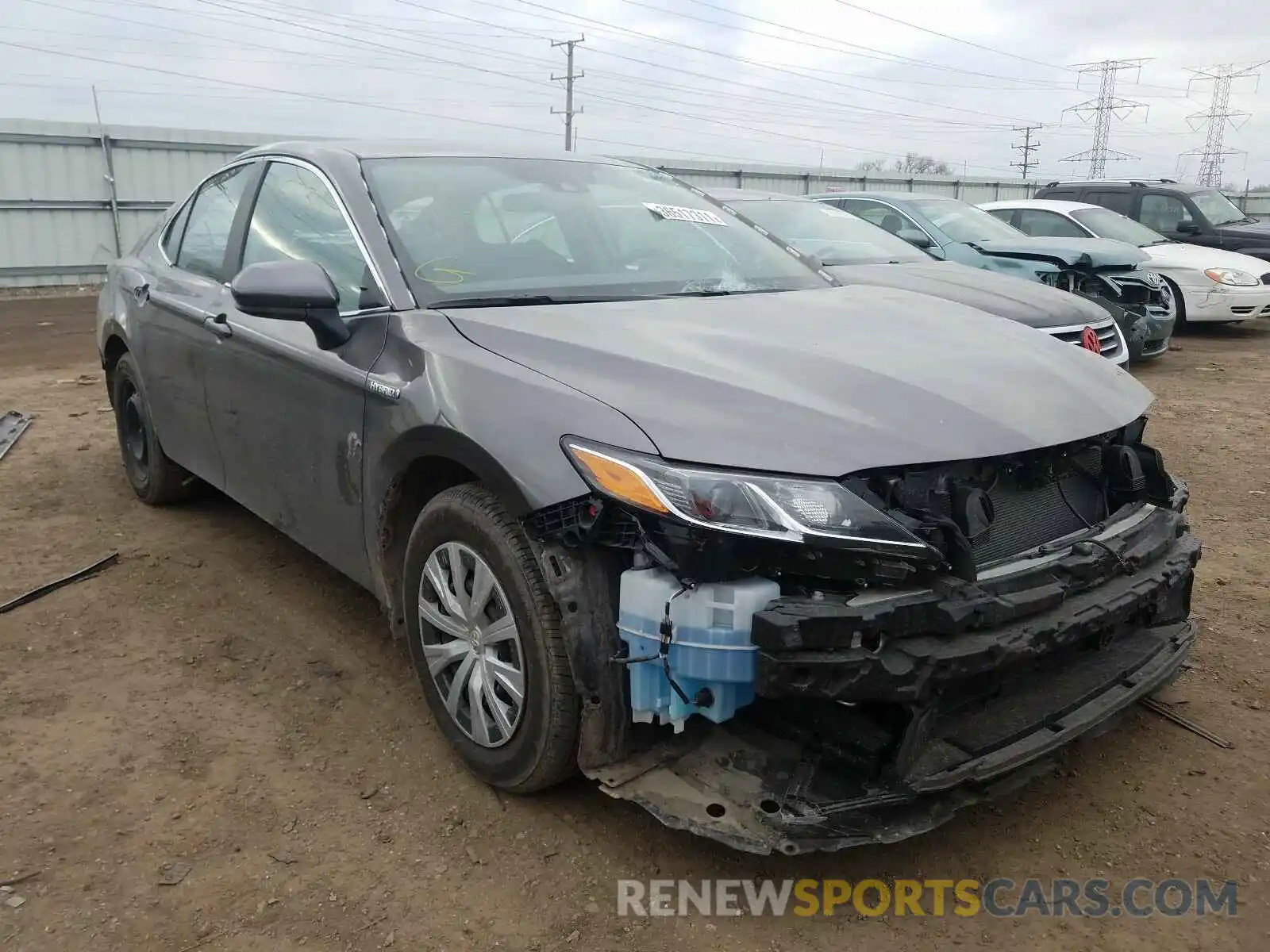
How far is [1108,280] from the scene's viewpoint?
28.9 feet

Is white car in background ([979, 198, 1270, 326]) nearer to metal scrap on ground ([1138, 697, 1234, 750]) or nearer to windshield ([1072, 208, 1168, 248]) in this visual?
windshield ([1072, 208, 1168, 248])

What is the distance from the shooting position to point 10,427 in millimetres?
6754

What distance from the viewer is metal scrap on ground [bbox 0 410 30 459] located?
248 inches

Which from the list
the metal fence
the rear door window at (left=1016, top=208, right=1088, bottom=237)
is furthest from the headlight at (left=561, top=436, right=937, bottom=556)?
the metal fence

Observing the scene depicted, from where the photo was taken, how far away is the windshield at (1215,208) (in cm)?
1316

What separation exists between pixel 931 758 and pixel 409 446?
1.49m

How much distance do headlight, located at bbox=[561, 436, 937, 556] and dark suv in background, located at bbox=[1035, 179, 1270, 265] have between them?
40.5 ft

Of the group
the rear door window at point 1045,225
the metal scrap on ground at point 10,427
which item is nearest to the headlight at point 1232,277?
the rear door window at point 1045,225

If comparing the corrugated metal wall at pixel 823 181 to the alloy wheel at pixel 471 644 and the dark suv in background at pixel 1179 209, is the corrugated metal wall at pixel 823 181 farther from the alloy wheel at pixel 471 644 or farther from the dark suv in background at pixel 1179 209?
the alloy wheel at pixel 471 644

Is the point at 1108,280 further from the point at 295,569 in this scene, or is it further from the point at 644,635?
the point at 644,635

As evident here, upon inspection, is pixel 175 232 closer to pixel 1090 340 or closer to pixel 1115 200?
pixel 1090 340

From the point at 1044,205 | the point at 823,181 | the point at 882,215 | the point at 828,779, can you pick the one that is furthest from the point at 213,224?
the point at 823,181

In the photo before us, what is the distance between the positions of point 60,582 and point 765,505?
3289 millimetres

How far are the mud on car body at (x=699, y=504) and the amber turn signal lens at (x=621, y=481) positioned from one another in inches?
0.4
